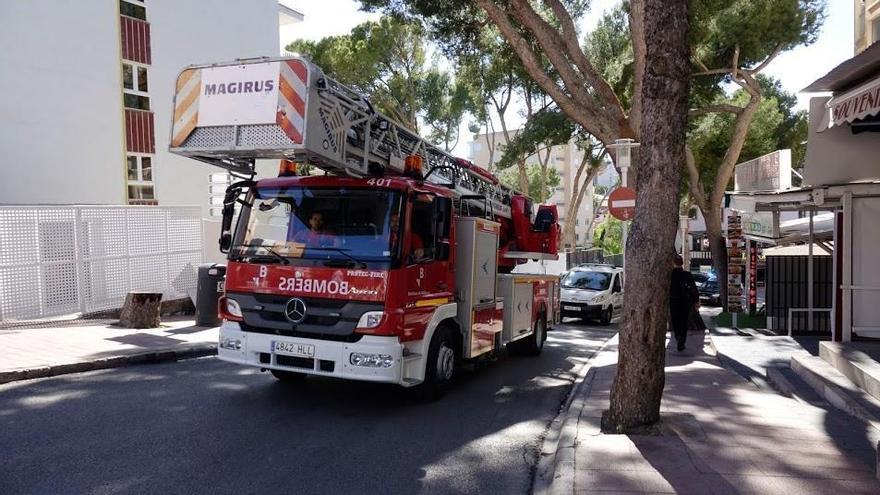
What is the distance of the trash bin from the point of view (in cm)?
1259

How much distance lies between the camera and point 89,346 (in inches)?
382

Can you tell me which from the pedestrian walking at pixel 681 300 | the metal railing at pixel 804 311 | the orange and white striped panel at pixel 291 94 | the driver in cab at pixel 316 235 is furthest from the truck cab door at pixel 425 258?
the metal railing at pixel 804 311

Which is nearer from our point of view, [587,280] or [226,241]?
[226,241]

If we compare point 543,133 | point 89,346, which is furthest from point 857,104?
point 543,133

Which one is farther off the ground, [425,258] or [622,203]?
[622,203]

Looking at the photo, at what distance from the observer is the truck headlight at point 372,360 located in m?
6.43

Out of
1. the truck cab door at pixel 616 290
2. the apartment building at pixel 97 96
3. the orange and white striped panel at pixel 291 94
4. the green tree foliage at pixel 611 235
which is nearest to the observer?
the orange and white striped panel at pixel 291 94

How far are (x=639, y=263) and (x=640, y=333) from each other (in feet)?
1.88

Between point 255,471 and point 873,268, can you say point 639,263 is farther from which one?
point 873,268

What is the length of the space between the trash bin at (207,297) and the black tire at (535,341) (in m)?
5.68

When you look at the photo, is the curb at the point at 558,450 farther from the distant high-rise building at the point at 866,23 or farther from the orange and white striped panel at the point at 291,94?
the distant high-rise building at the point at 866,23

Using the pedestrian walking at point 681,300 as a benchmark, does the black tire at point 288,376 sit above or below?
below

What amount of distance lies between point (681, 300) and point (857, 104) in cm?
417

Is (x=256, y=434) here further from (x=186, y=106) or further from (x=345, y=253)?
(x=186, y=106)
